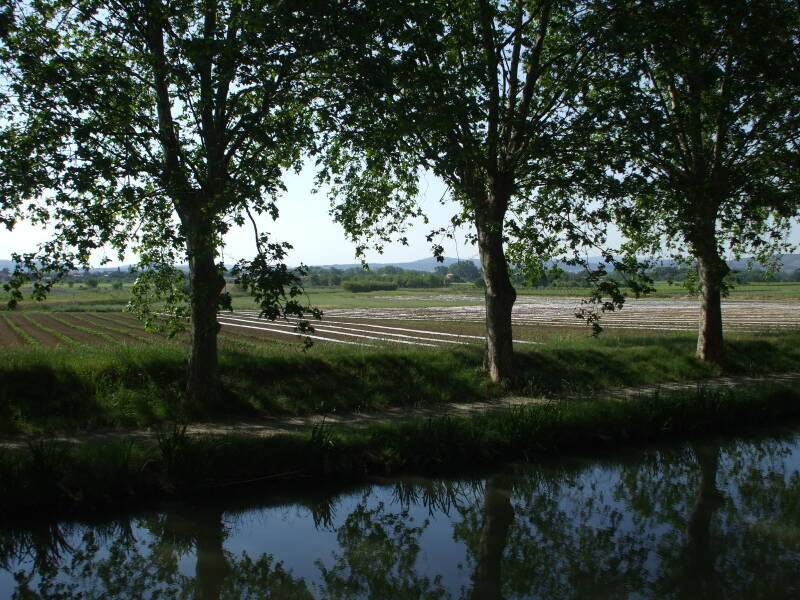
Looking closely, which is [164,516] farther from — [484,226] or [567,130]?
[567,130]

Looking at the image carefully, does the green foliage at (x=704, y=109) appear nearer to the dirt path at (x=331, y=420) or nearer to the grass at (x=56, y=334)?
the dirt path at (x=331, y=420)

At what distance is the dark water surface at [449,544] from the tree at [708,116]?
564cm

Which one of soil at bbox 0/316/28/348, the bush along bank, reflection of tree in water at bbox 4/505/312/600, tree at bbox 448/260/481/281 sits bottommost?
reflection of tree in water at bbox 4/505/312/600

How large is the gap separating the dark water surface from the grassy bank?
11.8 ft

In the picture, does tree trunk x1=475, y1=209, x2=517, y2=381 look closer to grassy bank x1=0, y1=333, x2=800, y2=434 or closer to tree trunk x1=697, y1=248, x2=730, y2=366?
grassy bank x1=0, y1=333, x2=800, y2=434

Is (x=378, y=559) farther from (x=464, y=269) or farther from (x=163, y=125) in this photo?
(x=464, y=269)

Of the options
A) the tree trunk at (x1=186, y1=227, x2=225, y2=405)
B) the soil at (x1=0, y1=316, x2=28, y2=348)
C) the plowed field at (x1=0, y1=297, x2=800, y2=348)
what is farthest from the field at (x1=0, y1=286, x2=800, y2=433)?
the soil at (x1=0, y1=316, x2=28, y2=348)

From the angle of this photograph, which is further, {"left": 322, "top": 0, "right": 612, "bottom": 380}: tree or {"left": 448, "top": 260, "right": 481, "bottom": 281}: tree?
{"left": 448, "top": 260, "right": 481, "bottom": 281}: tree

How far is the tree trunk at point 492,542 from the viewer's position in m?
6.24

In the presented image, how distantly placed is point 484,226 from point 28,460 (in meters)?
9.68

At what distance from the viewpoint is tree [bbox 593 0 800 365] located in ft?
40.5

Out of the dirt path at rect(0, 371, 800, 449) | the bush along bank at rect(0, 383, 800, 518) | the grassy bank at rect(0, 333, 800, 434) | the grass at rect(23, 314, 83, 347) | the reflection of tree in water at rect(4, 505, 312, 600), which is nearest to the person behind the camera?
the reflection of tree in water at rect(4, 505, 312, 600)

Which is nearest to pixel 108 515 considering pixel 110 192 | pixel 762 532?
pixel 110 192

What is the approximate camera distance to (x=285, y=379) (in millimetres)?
13539
